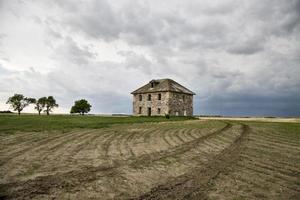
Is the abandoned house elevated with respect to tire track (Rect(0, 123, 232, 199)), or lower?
elevated

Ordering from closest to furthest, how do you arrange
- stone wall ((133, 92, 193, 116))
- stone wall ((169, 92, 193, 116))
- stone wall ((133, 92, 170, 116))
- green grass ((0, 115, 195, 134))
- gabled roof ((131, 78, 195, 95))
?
green grass ((0, 115, 195, 134)), stone wall ((133, 92, 193, 116)), stone wall ((133, 92, 170, 116)), stone wall ((169, 92, 193, 116)), gabled roof ((131, 78, 195, 95))

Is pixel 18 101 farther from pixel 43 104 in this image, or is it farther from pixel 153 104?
pixel 153 104

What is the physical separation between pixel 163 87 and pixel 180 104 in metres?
4.85

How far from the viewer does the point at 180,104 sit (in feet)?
197

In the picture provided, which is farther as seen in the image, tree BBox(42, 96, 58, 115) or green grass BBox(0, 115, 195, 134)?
tree BBox(42, 96, 58, 115)

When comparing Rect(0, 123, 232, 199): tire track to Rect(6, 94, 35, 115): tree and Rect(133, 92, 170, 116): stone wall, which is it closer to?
Rect(133, 92, 170, 116): stone wall

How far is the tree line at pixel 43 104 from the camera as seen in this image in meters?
81.1

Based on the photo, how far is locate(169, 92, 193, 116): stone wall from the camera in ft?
190

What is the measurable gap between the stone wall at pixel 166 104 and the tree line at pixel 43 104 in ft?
73.4

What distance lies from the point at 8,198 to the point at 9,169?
2.74 m

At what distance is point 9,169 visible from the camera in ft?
27.4

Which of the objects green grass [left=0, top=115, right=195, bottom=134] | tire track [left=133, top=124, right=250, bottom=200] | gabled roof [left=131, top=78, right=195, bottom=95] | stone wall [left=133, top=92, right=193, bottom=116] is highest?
gabled roof [left=131, top=78, right=195, bottom=95]

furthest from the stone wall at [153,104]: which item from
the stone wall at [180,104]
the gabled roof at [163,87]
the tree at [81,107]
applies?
the tree at [81,107]

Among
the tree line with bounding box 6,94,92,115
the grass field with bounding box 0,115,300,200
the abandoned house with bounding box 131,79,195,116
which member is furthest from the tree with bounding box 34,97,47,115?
the grass field with bounding box 0,115,300,200
